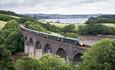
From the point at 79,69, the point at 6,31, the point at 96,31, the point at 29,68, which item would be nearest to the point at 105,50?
the point at 79,69

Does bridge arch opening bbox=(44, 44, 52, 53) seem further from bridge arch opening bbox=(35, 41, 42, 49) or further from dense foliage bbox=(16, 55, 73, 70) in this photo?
dense foliage bbox=(16, 55, 73, 70)

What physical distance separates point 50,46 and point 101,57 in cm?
3394

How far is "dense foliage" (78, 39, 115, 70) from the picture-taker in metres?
51.1

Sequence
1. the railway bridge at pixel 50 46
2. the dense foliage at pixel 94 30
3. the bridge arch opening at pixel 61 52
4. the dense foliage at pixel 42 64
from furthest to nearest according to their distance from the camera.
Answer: the dense foliage at pixel 94 30 < the bridge arch opening at pixel 61 52 < the railway bridge at pixel 50 46 < the dense foliage at pixel 42 64

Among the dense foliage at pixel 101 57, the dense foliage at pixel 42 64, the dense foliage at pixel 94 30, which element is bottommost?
the dense foliage at pixel 94 30

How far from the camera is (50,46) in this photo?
85.1 m

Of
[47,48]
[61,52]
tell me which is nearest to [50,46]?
[47,48]

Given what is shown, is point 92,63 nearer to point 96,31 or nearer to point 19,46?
point 19,46

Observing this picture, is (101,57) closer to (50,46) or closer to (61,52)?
(61,52)

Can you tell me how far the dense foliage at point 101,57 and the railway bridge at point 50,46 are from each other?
10893 mm

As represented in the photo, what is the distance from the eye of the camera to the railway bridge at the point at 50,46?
227 ft

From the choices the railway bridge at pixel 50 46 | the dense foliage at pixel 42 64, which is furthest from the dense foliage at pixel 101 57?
the railway bridge at pixel 50 46

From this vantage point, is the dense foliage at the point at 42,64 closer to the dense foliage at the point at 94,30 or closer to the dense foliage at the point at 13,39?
the dense foliage at the point at 13,39

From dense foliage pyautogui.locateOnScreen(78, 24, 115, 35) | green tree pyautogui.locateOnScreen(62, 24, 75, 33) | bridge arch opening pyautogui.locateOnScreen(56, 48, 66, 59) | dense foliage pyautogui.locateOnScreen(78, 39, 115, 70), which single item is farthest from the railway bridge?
dense foliage pyautogui.locateOnScreen(78, 24, 115, 35)
